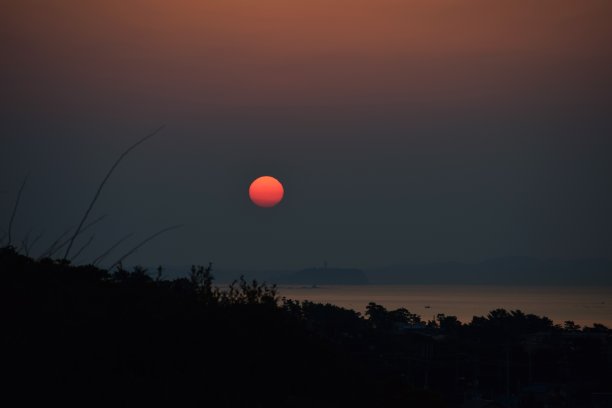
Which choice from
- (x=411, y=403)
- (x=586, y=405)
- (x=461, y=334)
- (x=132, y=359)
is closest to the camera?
(x=132, y=359)

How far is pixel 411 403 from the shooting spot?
12836 mm

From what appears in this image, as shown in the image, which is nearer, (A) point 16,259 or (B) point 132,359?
(B) point 132,359

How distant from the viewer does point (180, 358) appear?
29.7ft

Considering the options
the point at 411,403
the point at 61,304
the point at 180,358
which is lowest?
the point at 411,403

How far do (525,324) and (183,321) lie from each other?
4547 centimetres

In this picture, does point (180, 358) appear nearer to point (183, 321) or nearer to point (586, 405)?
point (183, 321)

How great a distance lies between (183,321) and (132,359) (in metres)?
1.23

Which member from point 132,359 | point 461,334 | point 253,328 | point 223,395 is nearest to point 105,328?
point 132,359

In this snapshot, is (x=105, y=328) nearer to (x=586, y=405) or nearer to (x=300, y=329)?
(x=300, y=329)

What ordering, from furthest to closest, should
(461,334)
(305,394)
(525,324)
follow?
(525,324) < (461,334) < (305,394)

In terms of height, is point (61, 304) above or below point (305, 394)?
above

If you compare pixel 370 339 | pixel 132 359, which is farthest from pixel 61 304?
pixel 370 339

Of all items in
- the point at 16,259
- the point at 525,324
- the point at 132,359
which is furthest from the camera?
the point at 525,324

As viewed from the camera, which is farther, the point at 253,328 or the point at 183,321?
the point at 253,328
